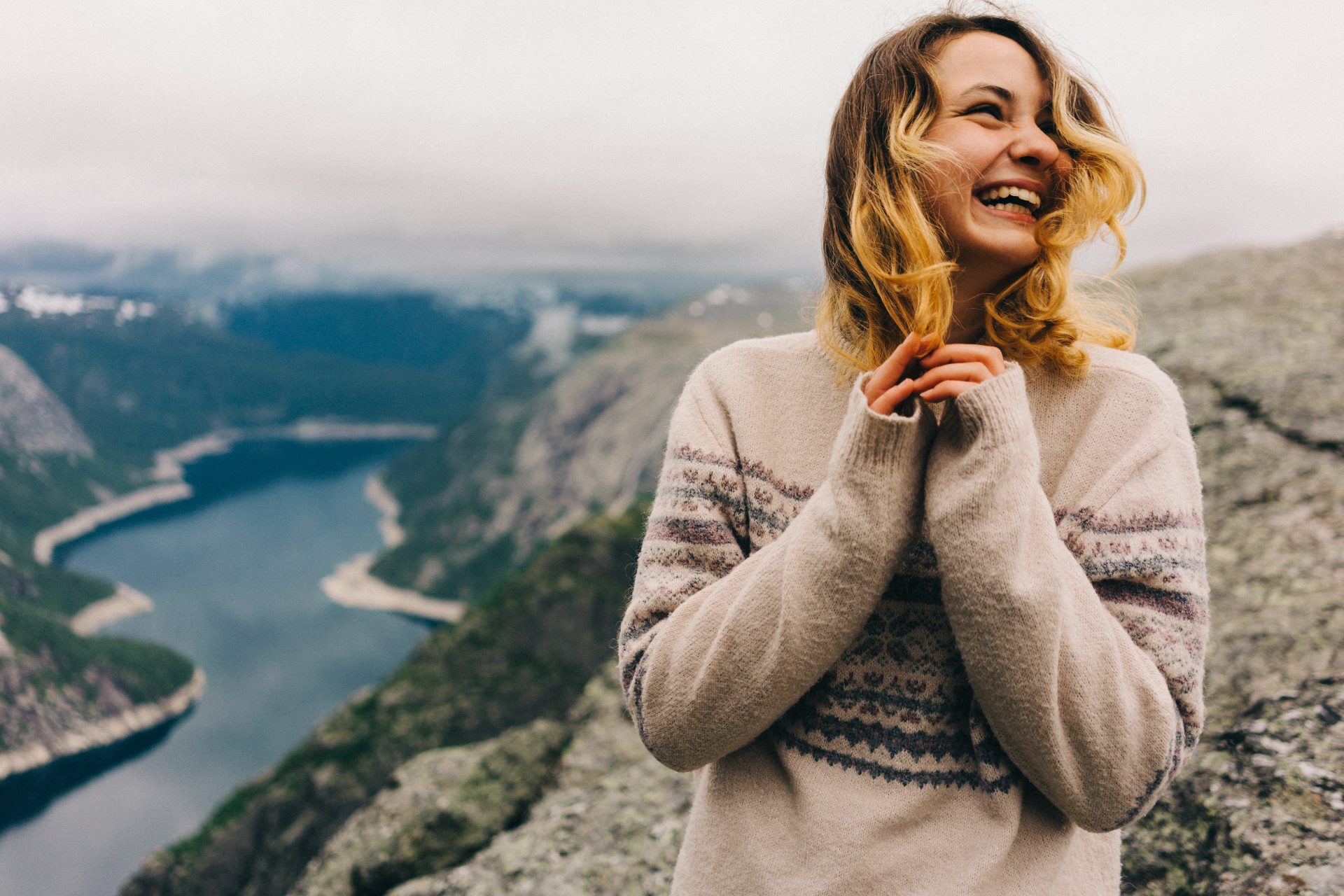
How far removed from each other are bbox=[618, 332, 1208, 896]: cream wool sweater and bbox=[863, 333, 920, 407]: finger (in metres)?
0.10

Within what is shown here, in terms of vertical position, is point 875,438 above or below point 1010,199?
below

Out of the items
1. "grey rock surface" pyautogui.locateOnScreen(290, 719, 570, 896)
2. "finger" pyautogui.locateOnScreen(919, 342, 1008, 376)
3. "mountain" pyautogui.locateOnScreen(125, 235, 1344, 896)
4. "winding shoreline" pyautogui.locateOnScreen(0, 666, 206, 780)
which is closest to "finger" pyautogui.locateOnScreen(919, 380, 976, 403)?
"finger" pyautogui.locateOnScreen(919, 342, 1008, 376)

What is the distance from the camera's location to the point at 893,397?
2.42m

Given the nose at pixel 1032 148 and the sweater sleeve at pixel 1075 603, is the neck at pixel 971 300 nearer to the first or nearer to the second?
the nose at pixel 1032 148

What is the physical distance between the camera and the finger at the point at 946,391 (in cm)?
236

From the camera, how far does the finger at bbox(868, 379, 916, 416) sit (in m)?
2.42

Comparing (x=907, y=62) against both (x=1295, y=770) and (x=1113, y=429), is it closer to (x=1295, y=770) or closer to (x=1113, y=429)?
(x=1113, y=429)

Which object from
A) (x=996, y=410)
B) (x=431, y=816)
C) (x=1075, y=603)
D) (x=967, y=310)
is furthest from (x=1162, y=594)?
(x=431, y=816)

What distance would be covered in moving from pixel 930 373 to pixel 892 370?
0.11m

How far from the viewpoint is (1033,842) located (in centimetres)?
269

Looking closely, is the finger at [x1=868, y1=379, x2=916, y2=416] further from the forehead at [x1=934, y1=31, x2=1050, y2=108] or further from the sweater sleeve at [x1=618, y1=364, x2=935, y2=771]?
the forehead at [x1=934, y1=31, x2=1050, y2=108]

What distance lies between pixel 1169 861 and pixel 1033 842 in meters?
4.02

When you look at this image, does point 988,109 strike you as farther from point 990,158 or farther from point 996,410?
point 996,410

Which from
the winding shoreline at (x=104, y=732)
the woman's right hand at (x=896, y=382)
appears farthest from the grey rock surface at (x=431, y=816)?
the winding shoreline at (x=104, y=732)
